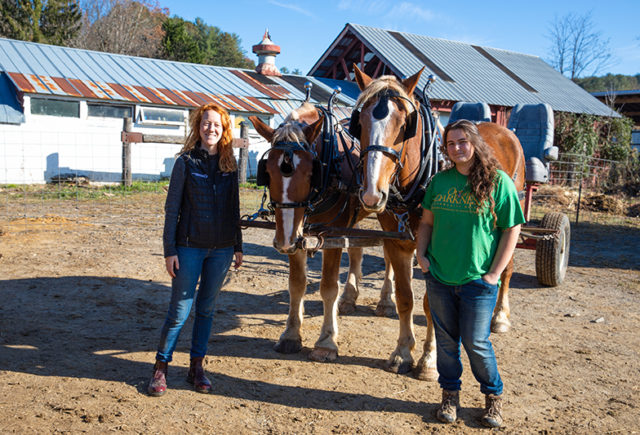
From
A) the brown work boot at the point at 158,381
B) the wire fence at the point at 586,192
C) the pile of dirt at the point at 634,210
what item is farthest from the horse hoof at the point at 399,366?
the pile of dirt at the point at 634,210

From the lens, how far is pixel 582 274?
7.42 metres

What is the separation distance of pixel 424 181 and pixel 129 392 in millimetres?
2543

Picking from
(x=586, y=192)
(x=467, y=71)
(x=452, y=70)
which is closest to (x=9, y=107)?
(x=452, y=70)

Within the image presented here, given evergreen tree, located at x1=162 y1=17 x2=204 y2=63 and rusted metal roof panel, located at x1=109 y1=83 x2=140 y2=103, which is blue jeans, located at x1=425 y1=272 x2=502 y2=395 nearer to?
rusted metal roof panel, located at x1=109 y1=83 x2=140 y2=103

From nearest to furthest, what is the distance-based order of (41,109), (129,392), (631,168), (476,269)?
(476,269) → (129,392) → (41,109) → (631,168)

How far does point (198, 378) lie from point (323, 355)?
1103 mm

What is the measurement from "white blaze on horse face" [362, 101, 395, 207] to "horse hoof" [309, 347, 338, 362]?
1621mm

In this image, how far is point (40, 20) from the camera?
2759cm

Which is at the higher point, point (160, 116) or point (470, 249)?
point (160, 116)

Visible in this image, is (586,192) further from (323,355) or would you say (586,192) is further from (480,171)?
(480,171)

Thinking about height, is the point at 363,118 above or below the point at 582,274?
above

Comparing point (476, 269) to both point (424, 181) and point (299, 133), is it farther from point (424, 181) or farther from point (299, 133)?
point (299, 133)

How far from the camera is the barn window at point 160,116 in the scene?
15641 mm

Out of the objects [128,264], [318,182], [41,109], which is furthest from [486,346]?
[41,109]
